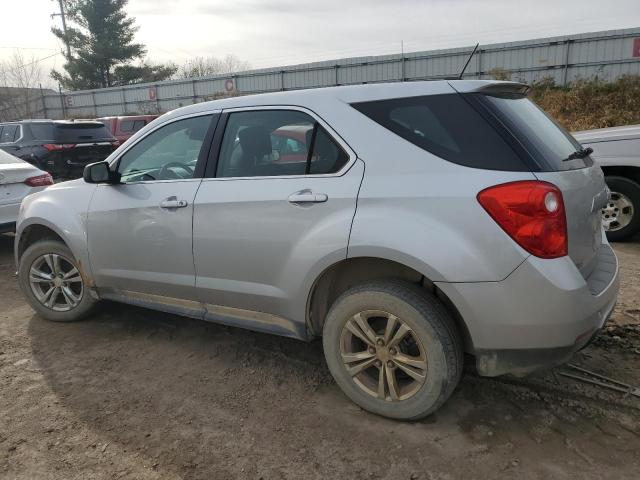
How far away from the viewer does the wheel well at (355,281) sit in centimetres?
253

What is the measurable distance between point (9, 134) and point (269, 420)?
11.7 metres

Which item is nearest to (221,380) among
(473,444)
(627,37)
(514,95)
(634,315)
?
(473,444)

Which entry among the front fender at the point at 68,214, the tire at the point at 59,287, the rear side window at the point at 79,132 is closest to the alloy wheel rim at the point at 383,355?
the front fender at the point at 68,214

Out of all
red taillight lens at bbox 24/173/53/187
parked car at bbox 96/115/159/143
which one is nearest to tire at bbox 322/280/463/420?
red taillight lens at bbox 24/173/53/187

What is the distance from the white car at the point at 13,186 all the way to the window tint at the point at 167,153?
3546mm

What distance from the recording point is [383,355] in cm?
262

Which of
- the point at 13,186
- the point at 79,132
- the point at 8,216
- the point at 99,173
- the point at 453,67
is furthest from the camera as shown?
the point at 453,67

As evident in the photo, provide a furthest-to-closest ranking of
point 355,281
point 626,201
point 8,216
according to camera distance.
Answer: point 8,216 → point 626,201 → point 355,281

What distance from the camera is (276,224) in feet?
9.15

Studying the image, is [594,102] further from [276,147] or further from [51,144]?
[276,147]

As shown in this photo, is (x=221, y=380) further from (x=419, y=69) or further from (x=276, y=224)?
(x=419, y=69)

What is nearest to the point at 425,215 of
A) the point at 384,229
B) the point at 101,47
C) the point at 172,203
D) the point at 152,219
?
the point at 384,229

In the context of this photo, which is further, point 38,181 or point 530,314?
point 38,181

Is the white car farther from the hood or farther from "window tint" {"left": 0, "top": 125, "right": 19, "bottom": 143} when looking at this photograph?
the hood
